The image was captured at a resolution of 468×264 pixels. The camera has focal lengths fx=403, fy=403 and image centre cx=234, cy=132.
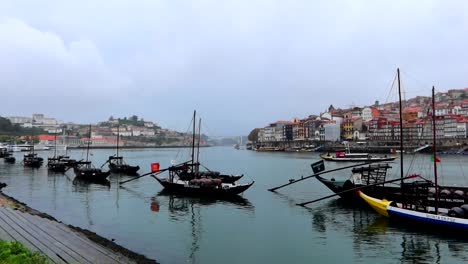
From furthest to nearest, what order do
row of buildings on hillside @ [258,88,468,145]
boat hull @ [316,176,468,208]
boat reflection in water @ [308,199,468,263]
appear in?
1. row of buildings on hillside @ [258,88,468,145]
2. boat hull @ [316,176,468,208]
3. boat reflection in water @ [308,199,468,263]

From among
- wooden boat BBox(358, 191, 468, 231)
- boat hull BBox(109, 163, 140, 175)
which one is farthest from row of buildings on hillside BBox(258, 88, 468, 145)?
wooden boat BBox(358, 191, 468, 231)

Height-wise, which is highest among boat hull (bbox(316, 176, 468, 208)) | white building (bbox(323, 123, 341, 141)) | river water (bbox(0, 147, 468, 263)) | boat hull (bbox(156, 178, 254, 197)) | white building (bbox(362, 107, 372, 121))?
white building (bbox(362, 107, 372, 121))

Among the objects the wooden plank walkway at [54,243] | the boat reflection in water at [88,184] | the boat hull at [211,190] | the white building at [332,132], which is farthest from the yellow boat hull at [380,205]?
the white building at [332,132]

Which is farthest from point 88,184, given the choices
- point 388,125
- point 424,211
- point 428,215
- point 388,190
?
point 388,125

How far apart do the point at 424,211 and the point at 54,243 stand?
20.2 m

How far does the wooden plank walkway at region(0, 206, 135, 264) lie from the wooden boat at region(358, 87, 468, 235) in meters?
17.2

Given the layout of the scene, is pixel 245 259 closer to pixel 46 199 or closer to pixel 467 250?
pixel 467 250

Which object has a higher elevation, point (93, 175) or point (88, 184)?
point (93, 175)

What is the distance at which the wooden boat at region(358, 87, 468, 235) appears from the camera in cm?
2224

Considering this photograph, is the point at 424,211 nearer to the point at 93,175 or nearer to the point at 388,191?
the point at 388,191

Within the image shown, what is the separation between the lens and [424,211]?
24.0 metres

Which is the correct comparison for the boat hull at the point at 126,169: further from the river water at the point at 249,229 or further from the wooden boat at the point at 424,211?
the wooden boat at the point at 424,211

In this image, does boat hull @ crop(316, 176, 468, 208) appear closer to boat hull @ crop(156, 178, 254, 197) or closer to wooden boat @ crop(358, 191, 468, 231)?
wooden boat @ crop(358, 191, 468, 231)

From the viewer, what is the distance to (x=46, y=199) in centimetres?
3766
